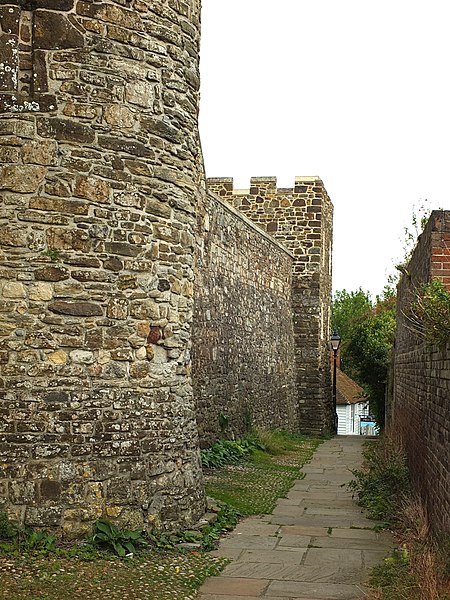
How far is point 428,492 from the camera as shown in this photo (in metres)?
7.58

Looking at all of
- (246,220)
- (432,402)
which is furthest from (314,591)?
(246,220)

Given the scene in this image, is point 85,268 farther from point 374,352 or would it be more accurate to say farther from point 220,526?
point 374,352

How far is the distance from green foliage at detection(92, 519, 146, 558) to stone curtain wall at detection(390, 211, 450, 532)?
2522mm

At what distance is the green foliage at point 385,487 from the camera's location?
8867 millimetres

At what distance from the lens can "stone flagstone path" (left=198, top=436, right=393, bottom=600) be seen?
6.02 m

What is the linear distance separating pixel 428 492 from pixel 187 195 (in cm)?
366

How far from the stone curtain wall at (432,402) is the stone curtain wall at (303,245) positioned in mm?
11577

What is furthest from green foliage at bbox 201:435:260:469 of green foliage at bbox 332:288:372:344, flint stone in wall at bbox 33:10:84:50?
green foliage at bbox 332:288:372:344

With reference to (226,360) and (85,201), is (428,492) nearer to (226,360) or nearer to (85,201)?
(85,201)

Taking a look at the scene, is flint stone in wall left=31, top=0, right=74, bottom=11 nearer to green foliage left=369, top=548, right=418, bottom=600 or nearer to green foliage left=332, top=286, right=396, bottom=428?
green foliage left=369, top=548, right=418, bottom=600

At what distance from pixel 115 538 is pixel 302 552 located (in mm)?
1702

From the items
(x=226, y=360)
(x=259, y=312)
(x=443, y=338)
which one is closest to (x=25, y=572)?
(x=443, y=338)

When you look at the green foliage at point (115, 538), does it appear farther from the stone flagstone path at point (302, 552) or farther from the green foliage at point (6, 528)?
the stone flagstone path at point (302, 552)

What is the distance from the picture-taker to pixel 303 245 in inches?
883
